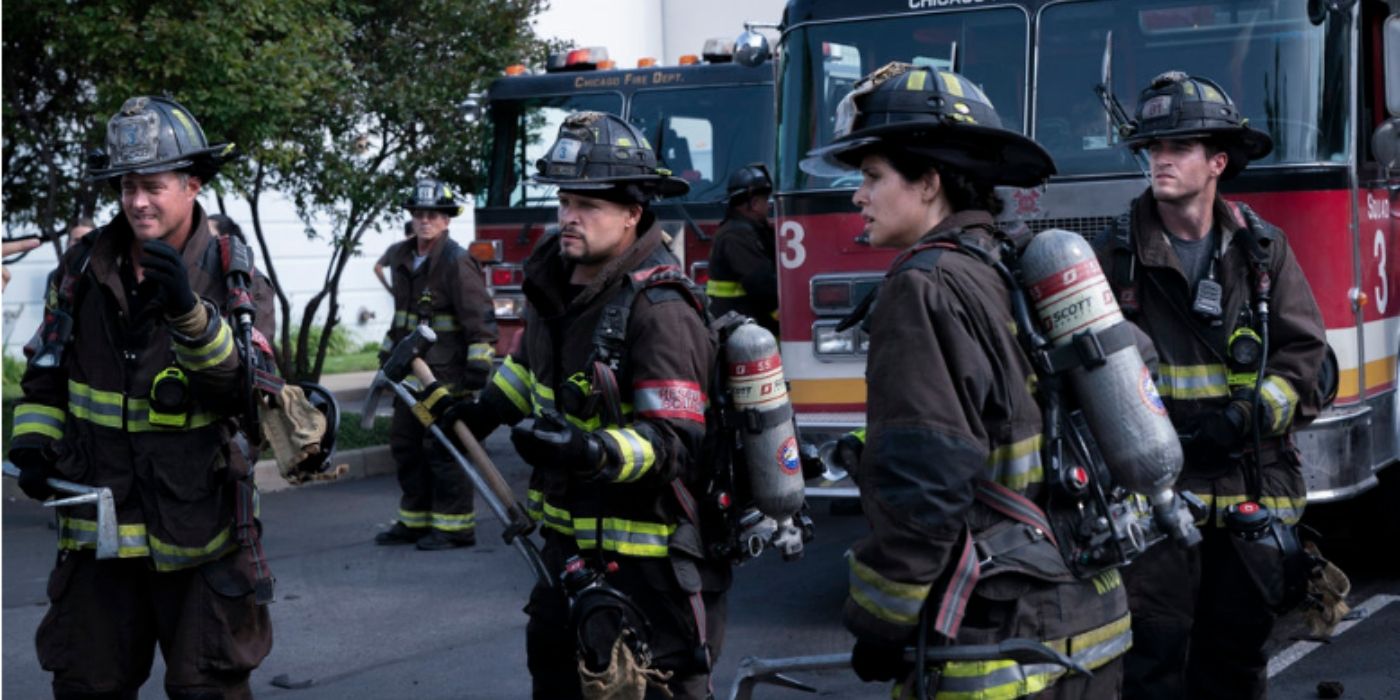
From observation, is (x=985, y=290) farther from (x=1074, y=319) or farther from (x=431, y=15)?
(x=431, y=15)

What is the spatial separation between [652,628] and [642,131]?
326 inches

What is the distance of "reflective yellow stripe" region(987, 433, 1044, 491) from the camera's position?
3.31 metres

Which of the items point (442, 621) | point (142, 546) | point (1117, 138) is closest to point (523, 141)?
point (442, 621)

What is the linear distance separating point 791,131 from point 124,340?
12.5 ft

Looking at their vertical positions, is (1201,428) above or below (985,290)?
below

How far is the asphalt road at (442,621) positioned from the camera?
22.4 feet

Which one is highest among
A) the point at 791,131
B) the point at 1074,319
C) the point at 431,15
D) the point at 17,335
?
the point at 431,15

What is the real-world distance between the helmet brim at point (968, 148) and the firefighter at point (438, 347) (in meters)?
6.40

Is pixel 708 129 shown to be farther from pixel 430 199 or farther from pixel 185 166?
pixel 185 166

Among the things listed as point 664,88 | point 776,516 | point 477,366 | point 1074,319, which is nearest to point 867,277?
point 477,366

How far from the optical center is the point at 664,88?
1251 cm

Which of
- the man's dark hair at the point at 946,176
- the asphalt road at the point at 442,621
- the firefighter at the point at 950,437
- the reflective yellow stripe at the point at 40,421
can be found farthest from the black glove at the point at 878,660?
the asphalt road at the point at 442,621

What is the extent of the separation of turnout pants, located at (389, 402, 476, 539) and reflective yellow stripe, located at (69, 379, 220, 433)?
191 inches

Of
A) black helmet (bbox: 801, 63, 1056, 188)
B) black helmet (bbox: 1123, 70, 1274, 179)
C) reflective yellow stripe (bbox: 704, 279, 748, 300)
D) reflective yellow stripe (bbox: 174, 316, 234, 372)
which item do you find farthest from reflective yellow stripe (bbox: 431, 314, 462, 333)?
black helmet (bbox: 801, 63, 1056, 188)
